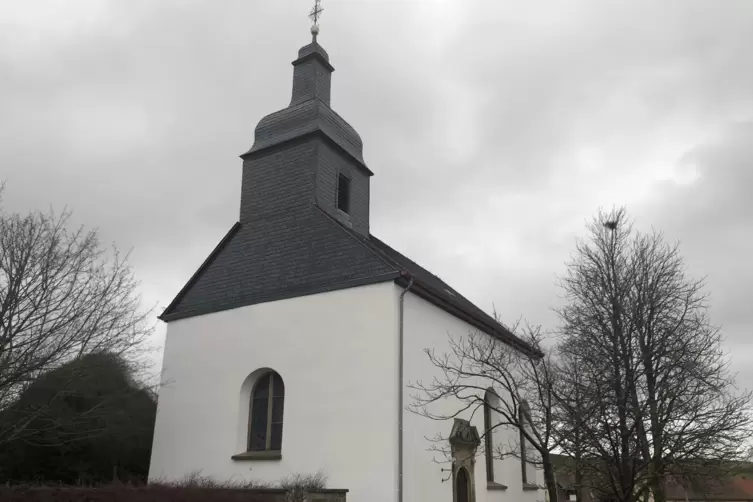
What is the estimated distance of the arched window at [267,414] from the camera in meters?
15.1

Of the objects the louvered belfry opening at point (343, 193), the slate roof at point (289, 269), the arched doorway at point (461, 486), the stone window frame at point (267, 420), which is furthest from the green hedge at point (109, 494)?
the louvered belfry opening at point (343, 193)

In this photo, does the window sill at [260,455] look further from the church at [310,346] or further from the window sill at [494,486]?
the window sill at [494,486]

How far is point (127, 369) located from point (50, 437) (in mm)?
2397

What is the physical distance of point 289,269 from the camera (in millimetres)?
16094

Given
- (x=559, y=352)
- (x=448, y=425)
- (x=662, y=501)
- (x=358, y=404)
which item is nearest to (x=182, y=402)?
(x=358, y=404)

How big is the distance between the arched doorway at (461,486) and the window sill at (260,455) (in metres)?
4.44

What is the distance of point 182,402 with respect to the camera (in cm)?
1667

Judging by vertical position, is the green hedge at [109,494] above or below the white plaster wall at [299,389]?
below

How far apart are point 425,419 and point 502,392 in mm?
6050

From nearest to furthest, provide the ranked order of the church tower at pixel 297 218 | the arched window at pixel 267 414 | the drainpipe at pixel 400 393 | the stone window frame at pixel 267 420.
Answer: the drainpipe at pixel 400 393, the stone window frame at pixel 267 420, the arched window at pixel 267 414, the church tower at pixel 297 218

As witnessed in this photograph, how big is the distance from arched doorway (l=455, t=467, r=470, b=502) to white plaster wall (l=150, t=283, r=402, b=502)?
11.3ft

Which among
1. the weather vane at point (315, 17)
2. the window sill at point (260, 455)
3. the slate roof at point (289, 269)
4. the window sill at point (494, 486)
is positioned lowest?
the window sill at point (494, 486)

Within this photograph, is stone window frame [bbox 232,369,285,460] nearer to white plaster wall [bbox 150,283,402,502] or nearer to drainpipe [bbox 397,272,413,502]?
white plaster wall [bbox 150,283,402,502]

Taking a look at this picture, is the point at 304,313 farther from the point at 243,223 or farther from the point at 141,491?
the point at 141,491
